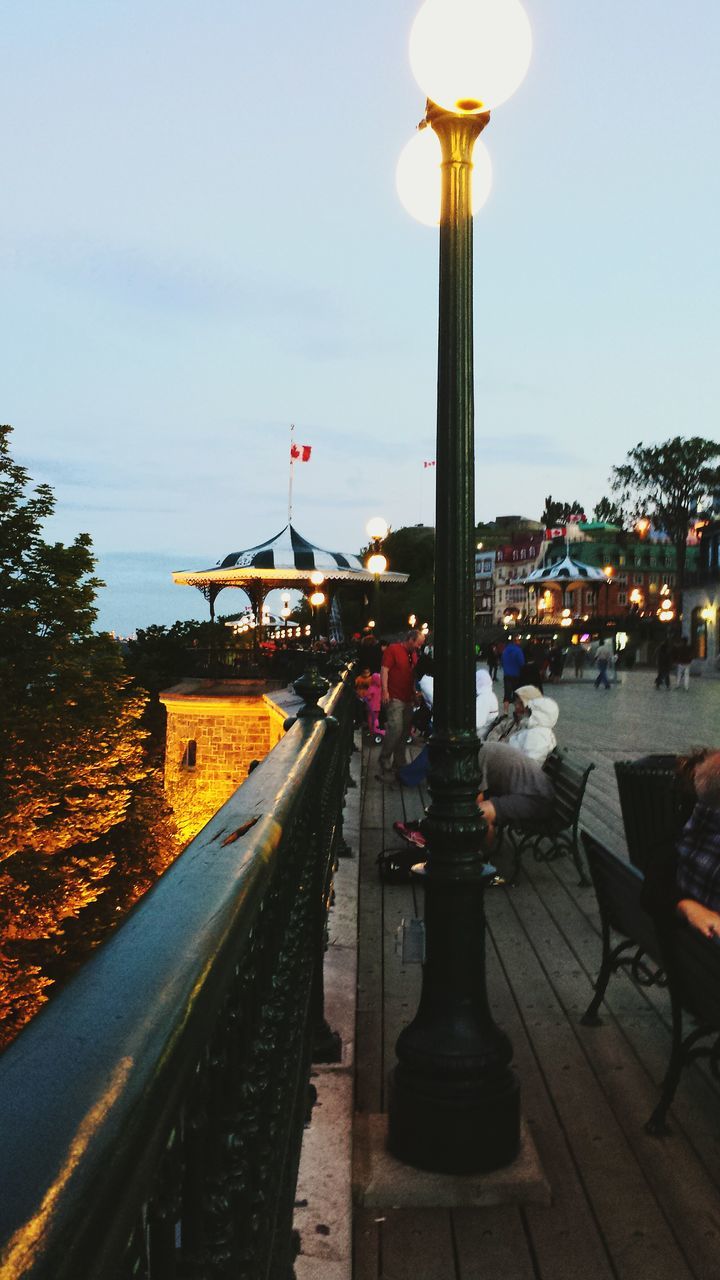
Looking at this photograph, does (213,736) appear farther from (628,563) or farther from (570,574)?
(628,563)

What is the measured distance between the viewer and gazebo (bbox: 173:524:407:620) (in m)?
26.0

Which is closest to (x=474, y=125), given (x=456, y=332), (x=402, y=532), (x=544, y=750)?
(x=456, y=332)

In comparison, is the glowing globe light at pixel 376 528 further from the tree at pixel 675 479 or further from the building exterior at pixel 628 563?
the building exterior at pixel 628 563

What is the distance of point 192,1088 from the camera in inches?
43.3

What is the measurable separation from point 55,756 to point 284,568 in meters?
12.9

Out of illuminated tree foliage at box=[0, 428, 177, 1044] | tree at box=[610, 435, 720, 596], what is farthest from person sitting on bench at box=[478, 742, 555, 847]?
tree at box=[610, 435, 720, 596]

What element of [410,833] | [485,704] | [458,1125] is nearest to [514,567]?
[485,704]

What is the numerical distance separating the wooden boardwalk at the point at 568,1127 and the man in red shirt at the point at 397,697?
6.10m

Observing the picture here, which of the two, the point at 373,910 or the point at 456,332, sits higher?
the point at 456,332

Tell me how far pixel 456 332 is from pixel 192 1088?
10.9 feet

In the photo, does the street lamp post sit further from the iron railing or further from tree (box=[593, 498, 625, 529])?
tree (box=[593, 498, 625, 529])

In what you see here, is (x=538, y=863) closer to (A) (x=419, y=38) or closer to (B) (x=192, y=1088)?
(A) (x=419, y=38)

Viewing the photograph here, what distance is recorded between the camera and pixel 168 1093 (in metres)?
0.94

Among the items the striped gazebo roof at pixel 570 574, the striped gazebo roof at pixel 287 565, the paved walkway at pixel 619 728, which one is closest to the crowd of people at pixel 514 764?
the paved walkway at pixel 619 728
